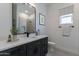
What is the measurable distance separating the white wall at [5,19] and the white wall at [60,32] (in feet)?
8.10

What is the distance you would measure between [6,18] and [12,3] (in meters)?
0.42

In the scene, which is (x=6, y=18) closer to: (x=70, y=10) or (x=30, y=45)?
(x=30, y=45)

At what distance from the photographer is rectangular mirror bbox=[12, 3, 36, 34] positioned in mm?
2152

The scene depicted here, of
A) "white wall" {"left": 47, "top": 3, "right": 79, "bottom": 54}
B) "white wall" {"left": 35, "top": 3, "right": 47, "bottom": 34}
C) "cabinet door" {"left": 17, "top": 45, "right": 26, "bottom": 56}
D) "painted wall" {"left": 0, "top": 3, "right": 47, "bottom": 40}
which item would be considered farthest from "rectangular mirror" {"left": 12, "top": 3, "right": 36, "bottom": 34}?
"white wall" {"left": 47, "top": 3, "right": 79, "bottom": 54}

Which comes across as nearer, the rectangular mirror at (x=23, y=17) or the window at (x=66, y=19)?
the rectangular mirror at (x=23, y=17)

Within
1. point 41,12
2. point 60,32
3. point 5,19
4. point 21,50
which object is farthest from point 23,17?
point 60,32

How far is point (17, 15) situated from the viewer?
2.22m

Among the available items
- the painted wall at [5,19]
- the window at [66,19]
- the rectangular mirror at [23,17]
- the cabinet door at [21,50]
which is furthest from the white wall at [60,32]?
the painted wall at [5,19]

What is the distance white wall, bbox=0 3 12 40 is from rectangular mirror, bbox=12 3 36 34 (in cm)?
15

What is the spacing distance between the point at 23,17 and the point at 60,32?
2015mm

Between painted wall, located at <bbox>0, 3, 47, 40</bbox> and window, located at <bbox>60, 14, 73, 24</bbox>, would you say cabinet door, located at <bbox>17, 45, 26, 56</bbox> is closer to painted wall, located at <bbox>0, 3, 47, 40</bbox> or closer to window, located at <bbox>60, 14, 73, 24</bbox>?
painted wall, located at <bbox>0, 3, 47, 40</bbox>

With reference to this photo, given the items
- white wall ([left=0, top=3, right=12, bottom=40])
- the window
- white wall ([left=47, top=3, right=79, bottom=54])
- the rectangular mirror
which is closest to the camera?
white wall ([left=0, top=3, right=12, bottom=40])

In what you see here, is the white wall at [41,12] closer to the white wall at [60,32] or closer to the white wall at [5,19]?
the white wall at [60,32]

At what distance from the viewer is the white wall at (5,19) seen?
1756mm
